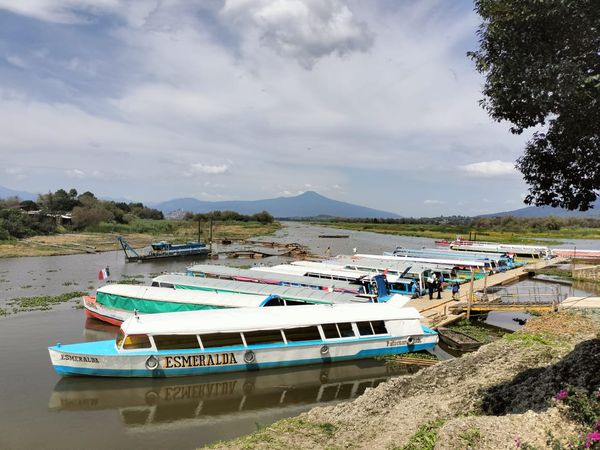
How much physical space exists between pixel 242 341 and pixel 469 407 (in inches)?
421

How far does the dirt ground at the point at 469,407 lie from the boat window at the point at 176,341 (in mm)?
7438

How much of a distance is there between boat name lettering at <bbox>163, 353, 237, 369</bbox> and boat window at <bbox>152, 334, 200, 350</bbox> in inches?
25.7

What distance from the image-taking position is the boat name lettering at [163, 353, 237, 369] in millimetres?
18203

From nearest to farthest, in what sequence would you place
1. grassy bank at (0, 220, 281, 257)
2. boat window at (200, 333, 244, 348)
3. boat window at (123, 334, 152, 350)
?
boat window at (123, 334, 152, 350), boat window at (200, 333, 244, 348), grassy bank at (0, 220, 281, 257)

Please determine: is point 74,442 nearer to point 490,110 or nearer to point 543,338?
point 490,110

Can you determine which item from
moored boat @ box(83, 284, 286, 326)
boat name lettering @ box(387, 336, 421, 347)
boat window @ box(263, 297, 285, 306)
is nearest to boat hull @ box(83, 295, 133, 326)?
moored boat @ box(83, 284, 286, 326)

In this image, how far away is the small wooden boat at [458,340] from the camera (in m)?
22.2

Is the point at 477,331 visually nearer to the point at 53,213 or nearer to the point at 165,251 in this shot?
the point at 165,251

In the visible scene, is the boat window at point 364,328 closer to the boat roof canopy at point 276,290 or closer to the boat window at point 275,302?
the boat roof canopy at point 276,290

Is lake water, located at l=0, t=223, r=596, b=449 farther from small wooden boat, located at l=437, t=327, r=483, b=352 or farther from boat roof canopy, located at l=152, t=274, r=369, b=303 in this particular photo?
boat roof canopy, located at l=152, t=274, r=369, b=303

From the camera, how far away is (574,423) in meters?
8.63

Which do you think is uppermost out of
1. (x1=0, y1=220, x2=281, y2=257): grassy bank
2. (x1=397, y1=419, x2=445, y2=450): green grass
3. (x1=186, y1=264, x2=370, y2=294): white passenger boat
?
(x1=0, y1=220, x2=281, y2=257): grassy bank

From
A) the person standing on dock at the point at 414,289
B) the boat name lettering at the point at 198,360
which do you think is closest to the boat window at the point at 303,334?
the boat name lettering at the point at 198,360

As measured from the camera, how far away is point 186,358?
18.3 metres
